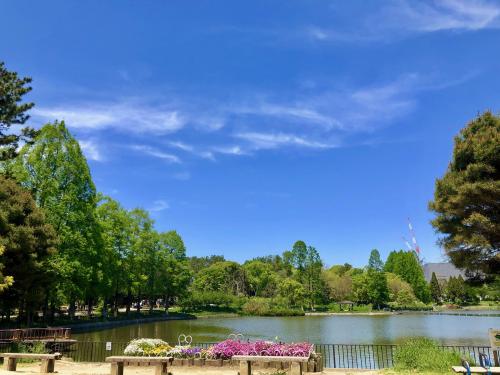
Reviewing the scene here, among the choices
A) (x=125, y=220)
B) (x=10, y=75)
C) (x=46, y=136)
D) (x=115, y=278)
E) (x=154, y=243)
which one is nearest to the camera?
(x=10, y=75)

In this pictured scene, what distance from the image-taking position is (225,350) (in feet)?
43.9

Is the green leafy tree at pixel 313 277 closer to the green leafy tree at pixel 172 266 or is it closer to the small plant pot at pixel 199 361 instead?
the green leafy tree at pixel 172 266

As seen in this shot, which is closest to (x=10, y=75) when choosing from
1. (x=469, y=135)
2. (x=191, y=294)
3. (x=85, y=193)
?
(x=85, y=193)

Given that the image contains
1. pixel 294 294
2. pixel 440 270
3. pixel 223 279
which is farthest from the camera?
pixel 440 270

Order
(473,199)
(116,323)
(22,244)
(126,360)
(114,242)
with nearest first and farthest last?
(126,360)
(473,199)
(22,244)
(116,323)
(114,242)

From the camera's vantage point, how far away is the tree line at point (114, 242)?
12.8m

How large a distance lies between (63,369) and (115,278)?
30.4m

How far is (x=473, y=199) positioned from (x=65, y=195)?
28289 millimetres

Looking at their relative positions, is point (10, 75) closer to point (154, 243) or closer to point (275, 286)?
point (154, 243)

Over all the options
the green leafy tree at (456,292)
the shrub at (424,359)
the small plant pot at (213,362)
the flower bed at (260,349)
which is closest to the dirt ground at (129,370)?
the small plant pot at (213,362)

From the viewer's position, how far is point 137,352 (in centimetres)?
1410

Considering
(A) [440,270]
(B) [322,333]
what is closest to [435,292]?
(A) [440,270]

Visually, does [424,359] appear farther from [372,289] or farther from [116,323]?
[372,289]

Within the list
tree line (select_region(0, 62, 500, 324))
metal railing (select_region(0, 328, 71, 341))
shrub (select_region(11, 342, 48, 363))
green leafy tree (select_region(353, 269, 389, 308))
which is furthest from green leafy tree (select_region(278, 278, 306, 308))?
shrub (select_region(11, 342, 48, 363))
